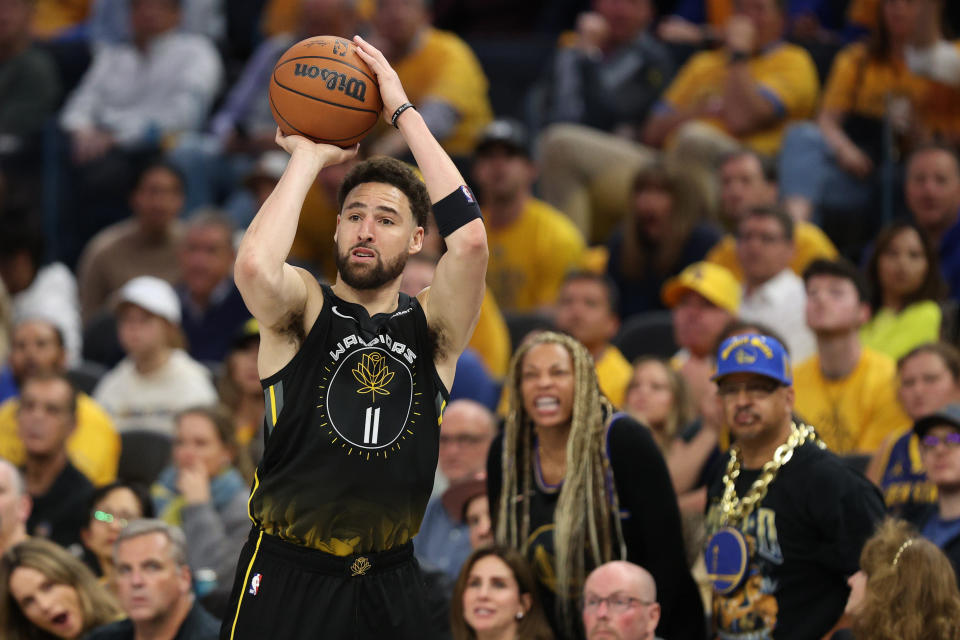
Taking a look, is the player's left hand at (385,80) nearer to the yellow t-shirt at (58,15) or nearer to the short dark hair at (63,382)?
the short dark hair at (63,382)

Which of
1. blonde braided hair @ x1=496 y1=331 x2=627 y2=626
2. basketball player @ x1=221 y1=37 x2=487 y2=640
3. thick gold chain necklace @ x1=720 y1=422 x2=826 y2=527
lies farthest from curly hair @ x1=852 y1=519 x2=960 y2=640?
basketball player @ x1=221 y1=37 x2=487 y2=640

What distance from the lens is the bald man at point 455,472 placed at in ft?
22.9

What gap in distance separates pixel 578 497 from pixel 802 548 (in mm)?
921

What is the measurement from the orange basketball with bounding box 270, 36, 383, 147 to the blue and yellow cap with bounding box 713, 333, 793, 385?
76.2 inches

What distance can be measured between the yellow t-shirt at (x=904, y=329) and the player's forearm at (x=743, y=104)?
97.4 inches

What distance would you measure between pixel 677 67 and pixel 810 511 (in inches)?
255

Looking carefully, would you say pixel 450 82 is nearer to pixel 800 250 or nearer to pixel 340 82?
pixel 800 250

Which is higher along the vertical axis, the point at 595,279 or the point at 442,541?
the point at 595,279

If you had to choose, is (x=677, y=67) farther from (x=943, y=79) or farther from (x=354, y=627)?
(x=354, y=627)

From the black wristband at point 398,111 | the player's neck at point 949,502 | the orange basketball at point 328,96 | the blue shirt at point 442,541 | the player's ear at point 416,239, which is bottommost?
the player's neck at point 949,502

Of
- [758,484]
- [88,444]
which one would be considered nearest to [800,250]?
[758,484]

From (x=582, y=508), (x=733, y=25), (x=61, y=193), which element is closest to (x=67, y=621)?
(x=582, y=508)

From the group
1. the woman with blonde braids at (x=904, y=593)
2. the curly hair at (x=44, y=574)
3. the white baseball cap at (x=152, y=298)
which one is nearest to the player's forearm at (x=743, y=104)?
the white baseball cap at (x=152, y=298)

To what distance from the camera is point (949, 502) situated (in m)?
5.93
